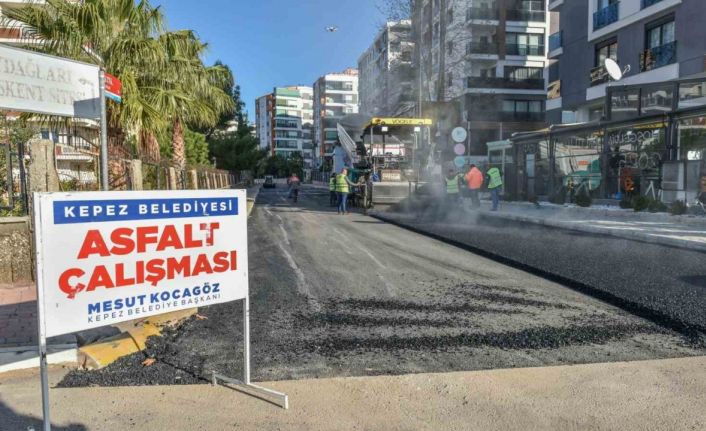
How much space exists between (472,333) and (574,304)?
→ 1.86m

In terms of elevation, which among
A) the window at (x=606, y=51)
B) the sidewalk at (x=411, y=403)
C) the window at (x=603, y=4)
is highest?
the window at (x=603, y=4)

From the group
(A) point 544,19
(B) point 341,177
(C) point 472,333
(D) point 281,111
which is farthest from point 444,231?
(D) point 281,111

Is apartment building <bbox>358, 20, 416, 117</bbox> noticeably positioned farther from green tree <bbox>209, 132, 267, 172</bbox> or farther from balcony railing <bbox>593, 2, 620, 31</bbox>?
green tree <bbox>209, 132, 267, 172</bbox>

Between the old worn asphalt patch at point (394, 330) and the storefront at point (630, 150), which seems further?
the storefront at point (630, 150)

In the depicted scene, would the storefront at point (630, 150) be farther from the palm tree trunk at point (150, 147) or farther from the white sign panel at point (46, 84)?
the white sign panel at point (46, 84)

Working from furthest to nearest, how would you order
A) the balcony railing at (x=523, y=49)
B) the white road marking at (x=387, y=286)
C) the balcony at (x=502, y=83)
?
the balcony railing at (x=523, y=49) < the balcony at (x=502, y=83) < the white road marking at (x=387, y=286)

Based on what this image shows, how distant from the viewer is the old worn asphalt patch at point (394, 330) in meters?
4.32

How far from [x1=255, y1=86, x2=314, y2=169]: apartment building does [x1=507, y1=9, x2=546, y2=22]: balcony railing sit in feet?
312

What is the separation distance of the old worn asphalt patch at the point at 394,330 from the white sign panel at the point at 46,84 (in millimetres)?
2576

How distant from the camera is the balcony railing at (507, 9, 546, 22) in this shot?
50.4 m

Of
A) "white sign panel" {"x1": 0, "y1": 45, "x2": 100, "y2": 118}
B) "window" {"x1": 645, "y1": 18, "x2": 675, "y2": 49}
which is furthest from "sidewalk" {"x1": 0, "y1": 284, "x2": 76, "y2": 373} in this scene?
"window" {"x1": 645, "y1": 18, "x2": 675, "y2": 49}

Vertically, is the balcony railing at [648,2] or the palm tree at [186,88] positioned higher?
the balcony railing at [648,2]

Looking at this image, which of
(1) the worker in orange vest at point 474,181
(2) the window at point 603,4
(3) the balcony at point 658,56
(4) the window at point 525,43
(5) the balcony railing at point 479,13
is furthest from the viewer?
(4) the window at point 525,43

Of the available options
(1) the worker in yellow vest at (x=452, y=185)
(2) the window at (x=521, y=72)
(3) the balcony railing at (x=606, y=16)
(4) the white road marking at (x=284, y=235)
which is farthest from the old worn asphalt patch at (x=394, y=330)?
(2) the window at (x=521, y=72)
